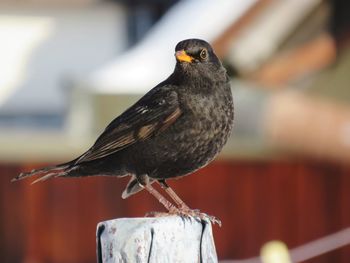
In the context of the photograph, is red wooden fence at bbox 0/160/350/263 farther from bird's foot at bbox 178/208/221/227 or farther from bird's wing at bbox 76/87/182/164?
bird's foot at bbox 178/208/221/227

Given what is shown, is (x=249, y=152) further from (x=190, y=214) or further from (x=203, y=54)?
(x=190, y=214)

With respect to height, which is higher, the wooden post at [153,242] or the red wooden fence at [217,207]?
the red wooden fence at [217,207]

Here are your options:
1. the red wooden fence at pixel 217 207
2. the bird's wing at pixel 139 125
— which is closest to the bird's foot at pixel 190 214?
the bird's wing at pixel 139 125

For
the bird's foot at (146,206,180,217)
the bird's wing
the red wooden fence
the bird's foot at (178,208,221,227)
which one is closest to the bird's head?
the bird's wing

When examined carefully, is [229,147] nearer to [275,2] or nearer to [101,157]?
[275,2]

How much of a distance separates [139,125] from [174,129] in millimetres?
194

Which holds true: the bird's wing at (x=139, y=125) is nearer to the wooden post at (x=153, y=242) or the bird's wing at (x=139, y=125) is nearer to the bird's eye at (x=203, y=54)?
the bird's eye at (x=203, y=54)

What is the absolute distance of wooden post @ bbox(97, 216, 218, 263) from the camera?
4805 mm

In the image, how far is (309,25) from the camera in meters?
14.7

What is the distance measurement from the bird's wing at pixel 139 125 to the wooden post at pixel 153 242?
103cm

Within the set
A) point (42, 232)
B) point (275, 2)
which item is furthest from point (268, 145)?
point (42, 232)

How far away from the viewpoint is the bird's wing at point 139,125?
5934 millimetres

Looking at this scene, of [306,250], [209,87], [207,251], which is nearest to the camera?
[207,251]

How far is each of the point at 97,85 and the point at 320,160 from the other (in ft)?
8.24
